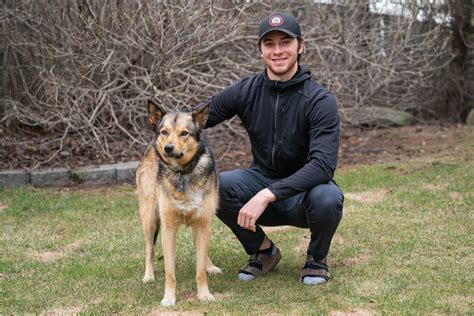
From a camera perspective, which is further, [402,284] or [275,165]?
[275,165]

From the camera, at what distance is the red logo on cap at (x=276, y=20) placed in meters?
4.65

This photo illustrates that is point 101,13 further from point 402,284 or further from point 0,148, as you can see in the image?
point 402,284

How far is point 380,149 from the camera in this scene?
11.6 meters

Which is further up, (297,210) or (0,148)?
(297,210)

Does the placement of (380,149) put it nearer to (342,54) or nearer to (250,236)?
(342,54)

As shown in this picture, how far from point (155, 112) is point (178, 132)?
27 centimetres

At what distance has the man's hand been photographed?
14.2 feet

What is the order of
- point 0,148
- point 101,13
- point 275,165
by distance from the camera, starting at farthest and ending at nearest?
point 0,148, point 101,13, point 275,165

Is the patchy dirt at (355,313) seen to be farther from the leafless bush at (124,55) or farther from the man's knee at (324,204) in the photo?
the leafless bush at (124,55)

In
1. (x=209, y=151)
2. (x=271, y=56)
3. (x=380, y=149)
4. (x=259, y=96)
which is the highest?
(x=271, y=56)

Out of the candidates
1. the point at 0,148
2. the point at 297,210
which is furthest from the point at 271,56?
the point at 0,148

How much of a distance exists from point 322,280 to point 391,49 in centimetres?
773

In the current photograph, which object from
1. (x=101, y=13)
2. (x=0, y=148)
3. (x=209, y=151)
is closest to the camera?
(x=209, y=151)

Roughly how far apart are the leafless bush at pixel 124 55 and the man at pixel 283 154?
315cm
